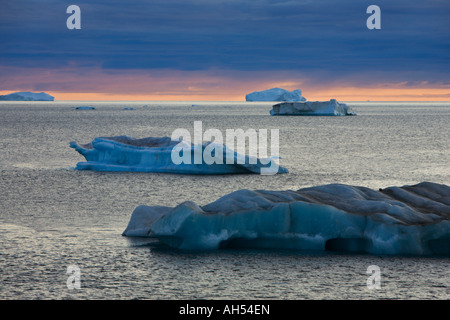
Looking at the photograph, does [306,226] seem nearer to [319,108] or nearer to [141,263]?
[141,263]

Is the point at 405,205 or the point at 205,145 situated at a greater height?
the point at 205,145

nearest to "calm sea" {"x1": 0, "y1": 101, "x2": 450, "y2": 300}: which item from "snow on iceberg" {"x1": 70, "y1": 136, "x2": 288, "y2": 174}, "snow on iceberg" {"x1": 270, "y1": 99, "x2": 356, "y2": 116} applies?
"snow on iceberg" {"x1": 70, "y1": 136, "x2": 288, "y2": 174}

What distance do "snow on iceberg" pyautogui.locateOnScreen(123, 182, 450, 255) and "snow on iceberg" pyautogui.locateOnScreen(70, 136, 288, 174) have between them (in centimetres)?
1356

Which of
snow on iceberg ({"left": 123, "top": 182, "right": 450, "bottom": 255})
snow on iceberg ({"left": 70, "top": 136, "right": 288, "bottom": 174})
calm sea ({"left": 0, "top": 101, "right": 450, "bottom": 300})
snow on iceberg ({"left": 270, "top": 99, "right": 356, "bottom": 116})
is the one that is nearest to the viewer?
calm sea ({"left": 0, "top": 101, "right": 450, "bottom": 300})

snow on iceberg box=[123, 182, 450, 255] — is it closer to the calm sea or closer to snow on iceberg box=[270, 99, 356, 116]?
the calm sea

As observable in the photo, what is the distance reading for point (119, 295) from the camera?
35.2 ft

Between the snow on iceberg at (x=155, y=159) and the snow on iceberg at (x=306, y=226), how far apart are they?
13.6 metres

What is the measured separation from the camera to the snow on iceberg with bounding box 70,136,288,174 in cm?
2783

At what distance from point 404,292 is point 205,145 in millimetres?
17131

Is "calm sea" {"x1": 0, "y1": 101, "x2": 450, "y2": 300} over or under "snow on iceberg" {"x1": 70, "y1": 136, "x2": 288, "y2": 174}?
under

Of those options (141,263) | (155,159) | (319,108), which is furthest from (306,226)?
(319,108)

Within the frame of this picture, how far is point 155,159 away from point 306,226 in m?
16.3
